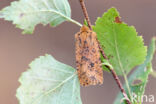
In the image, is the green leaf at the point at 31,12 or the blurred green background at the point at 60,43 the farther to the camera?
the blurred green background at the point at 60,43

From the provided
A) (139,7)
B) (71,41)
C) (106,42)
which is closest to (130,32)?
(106,42)

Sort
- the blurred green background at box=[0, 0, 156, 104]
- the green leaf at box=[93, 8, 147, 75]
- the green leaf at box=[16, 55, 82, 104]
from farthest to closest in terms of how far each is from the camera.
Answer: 1. the blurred green background at box=[0, 0, 156, 104]
2. the green leaf at box=[93, 8, 147, 75]
3. the green leaf at box=[16, 55, 82, 104]

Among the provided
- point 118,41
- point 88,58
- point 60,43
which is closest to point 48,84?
point 88,58

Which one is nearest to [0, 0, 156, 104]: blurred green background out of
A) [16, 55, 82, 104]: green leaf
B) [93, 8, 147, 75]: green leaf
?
[93, 8, 147, 75]: green leaf

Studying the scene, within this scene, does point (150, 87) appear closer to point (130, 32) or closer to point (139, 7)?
point (139, 7)

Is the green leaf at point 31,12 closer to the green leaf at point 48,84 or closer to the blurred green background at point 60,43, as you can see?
the green leaf at point 48,84

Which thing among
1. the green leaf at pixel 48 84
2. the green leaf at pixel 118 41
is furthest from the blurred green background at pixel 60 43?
the green leaf at pixel 48 84

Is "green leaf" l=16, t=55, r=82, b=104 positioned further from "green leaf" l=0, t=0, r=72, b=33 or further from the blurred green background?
the blurred green background
